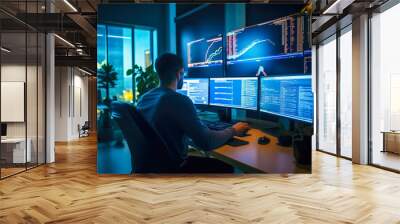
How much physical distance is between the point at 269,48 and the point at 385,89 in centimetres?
276

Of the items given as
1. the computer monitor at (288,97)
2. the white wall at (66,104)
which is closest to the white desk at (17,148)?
the computer monitor at (288,97)

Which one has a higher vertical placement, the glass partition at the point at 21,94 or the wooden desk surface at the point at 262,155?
the glass partition at the point at 21,94

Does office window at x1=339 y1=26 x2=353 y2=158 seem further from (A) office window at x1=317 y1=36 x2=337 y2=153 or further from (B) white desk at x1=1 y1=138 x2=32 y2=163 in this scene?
(B) white desk at x1=1 y1=138 x2=32 y2=163

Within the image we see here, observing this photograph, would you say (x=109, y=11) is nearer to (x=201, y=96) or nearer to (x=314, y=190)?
(x=201, y=96)

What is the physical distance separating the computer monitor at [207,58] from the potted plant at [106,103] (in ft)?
4.44

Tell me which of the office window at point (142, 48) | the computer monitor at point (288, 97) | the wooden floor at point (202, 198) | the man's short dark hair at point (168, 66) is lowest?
the wooden floor at point (202, 198)

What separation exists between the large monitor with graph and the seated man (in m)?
0.94

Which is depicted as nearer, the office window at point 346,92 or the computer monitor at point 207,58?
the computer monitor at point 207,58

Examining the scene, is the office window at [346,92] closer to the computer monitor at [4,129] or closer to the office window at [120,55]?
the office window at [120,55]

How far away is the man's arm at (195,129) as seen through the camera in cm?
615

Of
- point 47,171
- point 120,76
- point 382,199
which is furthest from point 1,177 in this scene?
point 382,199

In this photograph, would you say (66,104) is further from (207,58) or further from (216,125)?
(216,125)

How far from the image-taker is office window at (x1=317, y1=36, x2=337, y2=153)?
996 cm

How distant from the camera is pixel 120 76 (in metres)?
6.34
